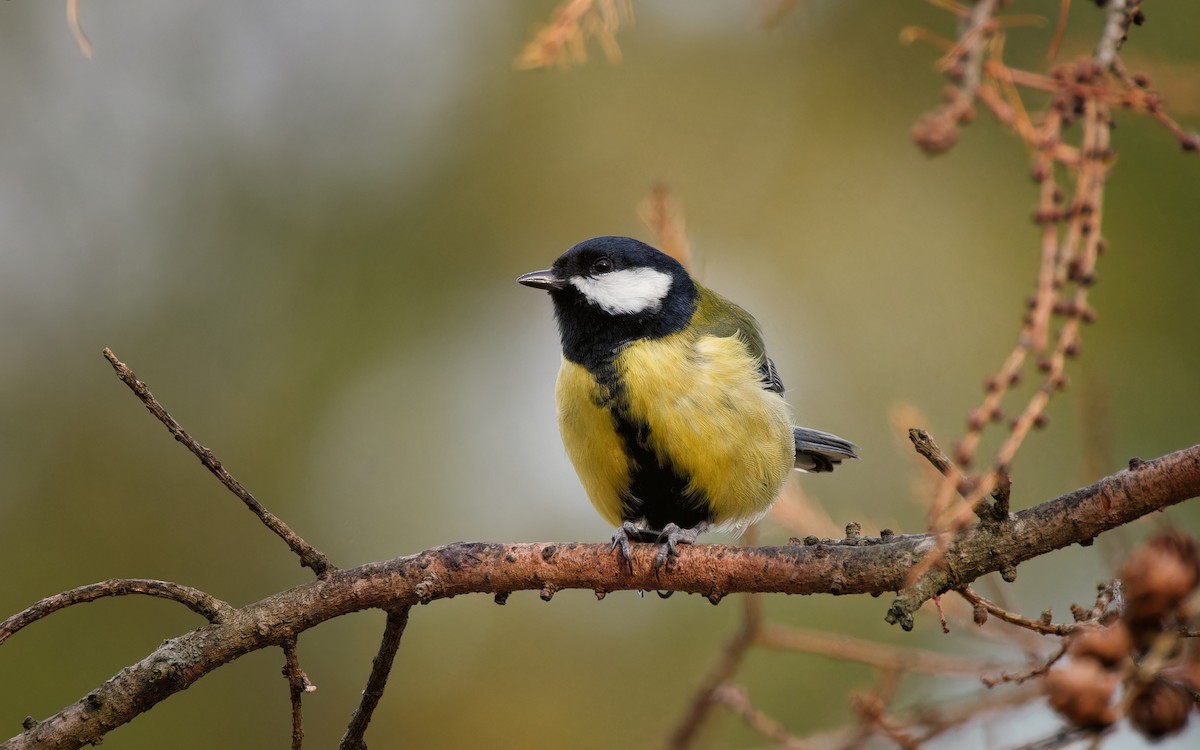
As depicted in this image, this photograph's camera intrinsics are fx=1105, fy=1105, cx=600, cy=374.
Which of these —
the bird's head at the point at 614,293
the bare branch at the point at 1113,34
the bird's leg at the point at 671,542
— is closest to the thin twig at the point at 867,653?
the bird's leg at the point at 671,542

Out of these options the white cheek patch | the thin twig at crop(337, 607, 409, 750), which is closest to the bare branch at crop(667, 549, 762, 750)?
the thin twig at crop(337, 607, 409, 750)

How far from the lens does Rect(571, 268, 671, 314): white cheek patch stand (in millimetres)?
3295

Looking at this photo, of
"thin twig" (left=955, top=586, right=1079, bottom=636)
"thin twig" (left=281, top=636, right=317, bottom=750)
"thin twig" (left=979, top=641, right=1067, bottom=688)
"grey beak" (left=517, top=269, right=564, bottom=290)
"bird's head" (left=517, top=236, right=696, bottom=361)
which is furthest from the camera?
"grey beak" (left=517, top=269, right=564, bottom=290)

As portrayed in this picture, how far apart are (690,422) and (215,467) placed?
153 centimetres

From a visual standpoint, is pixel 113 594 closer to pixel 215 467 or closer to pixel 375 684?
pixel 215 467

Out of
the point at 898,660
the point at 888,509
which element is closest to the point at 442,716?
the point at 888,509

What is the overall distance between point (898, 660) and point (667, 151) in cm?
366

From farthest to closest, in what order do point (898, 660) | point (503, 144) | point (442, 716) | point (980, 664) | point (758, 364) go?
1. point (503, 144)
2. point (442, 716)
3. point (758, 364)
4. point (898, 660)
5. point (980, 664)

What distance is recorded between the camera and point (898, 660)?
193 cm

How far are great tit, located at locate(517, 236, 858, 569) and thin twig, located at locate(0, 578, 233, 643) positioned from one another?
47.6 inches

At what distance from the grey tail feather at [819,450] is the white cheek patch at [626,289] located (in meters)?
0.66

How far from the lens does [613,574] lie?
7.42ft

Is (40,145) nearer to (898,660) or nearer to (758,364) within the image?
(758,364)

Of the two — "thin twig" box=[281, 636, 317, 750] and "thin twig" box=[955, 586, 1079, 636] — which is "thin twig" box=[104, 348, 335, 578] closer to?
"thin twig" box=[281, 636, 317, 750]
